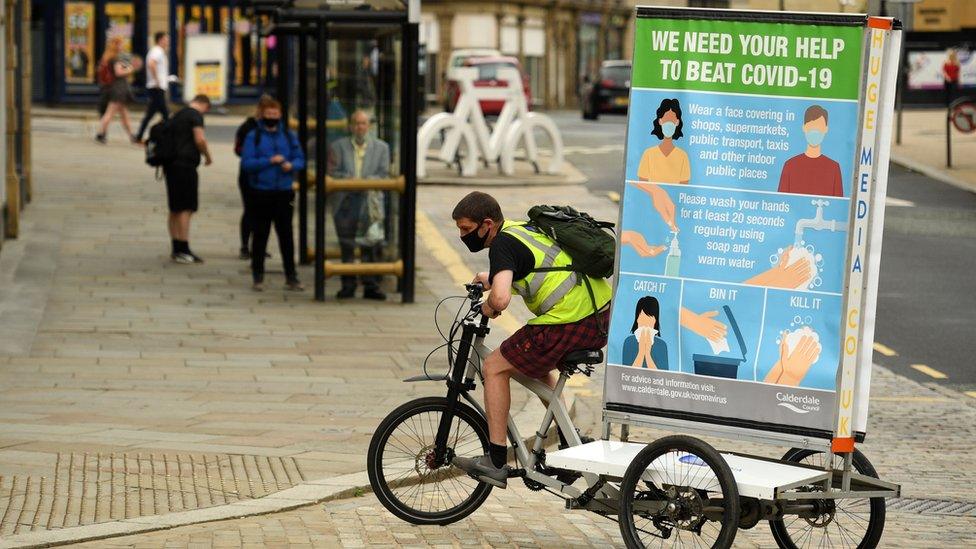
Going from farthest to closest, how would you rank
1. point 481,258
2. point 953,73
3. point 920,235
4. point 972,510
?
1. point 953,73
2. point 920,235
3. point 481,258
4. point 972,510

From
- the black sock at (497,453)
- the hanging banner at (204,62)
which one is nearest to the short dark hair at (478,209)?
the black sock at (497,453)

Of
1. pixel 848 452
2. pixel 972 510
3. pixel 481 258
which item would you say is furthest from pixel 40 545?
pixel 481 258

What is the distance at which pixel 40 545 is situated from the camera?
6668 millimetres

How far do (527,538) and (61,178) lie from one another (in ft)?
57.8

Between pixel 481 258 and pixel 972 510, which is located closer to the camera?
pixel 972 510

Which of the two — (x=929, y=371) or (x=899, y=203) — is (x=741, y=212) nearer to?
(x=929, y=371)

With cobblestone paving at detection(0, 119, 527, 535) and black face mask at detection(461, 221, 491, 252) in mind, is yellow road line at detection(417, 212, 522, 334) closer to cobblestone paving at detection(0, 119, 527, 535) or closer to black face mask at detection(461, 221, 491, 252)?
cobblestone paving at detection(0, 119, 527, 535)

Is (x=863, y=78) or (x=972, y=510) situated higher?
(x=863, y=78)

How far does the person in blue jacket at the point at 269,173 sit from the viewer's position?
1467 centimetres

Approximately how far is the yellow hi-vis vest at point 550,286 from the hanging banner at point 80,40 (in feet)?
123

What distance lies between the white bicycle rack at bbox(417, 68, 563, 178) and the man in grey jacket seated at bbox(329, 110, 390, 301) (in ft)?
33.7

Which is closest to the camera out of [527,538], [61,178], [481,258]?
[527,538]

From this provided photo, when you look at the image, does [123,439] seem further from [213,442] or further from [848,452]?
[848,452]

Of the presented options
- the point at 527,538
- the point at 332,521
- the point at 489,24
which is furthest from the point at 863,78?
the point at 489,24
